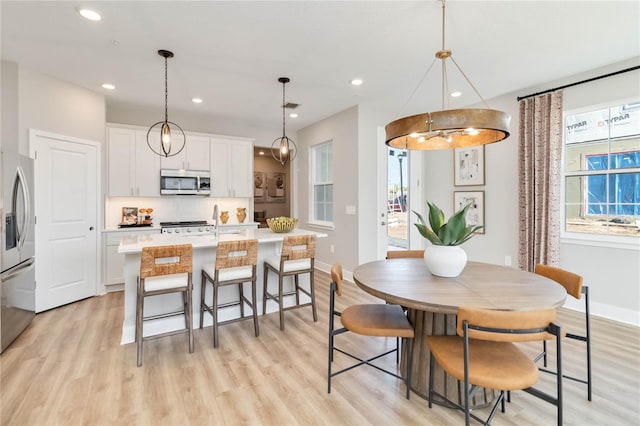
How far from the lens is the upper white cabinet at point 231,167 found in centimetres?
538

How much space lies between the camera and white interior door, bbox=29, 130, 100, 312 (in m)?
3.60

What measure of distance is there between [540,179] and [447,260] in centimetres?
264

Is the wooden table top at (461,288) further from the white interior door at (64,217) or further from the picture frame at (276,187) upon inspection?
the picture frame at (276,187)

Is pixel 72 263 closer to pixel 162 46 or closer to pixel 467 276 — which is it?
pixel 162 46

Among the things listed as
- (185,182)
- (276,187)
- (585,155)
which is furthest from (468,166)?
(276,187)

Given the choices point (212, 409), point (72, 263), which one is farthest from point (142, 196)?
point (212, 409)

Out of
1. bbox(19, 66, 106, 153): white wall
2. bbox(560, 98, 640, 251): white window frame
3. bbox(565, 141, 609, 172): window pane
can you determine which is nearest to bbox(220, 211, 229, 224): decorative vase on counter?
bbox(19, 66, 106, 153): white wall

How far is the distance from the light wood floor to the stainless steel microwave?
2391 mm

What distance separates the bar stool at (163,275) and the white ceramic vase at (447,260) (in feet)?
6.32

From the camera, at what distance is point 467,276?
2.15m

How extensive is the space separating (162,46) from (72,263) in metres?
2.92

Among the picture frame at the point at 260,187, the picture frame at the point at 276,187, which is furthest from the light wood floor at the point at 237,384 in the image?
the picture frame at the point at 276,187

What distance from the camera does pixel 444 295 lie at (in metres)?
1.72

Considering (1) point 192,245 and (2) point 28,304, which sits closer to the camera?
(1) point 192,245
